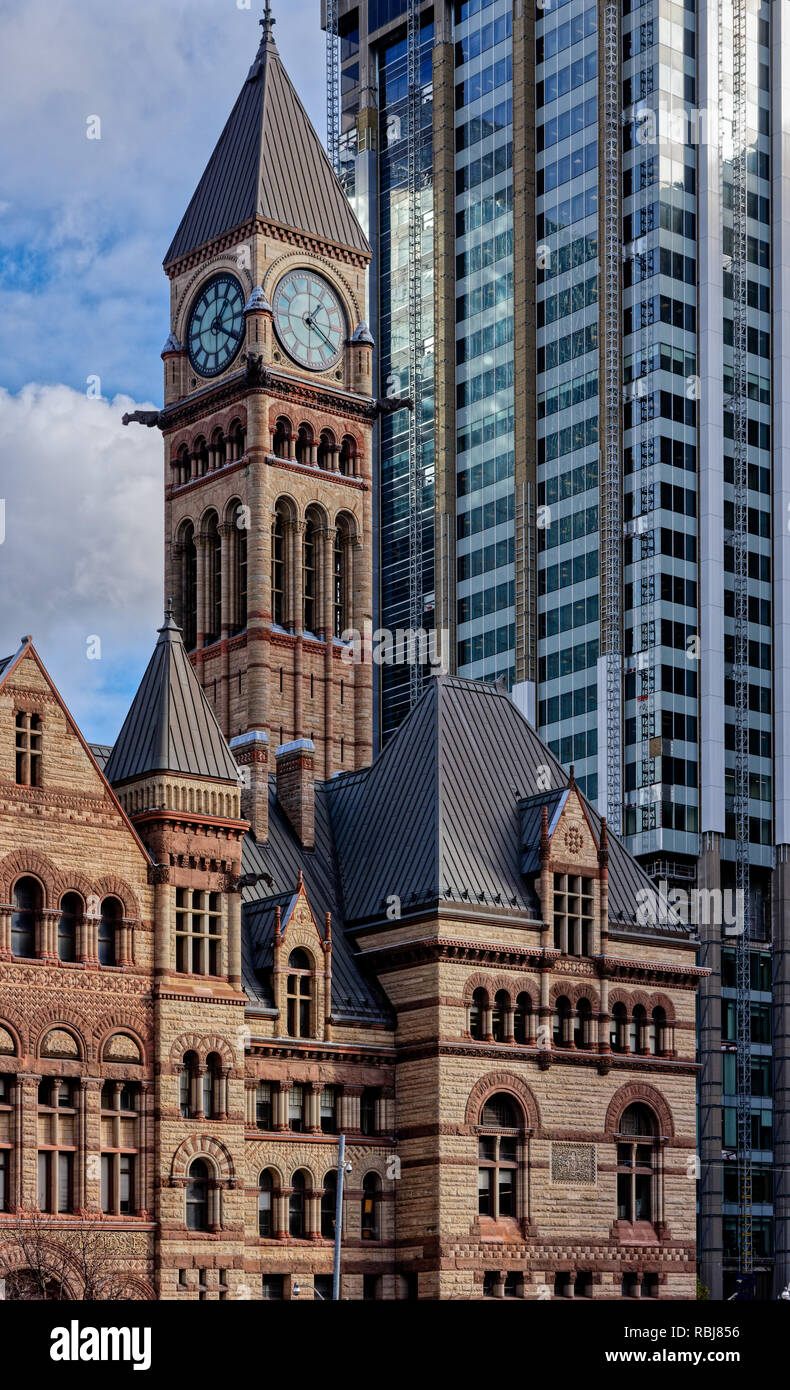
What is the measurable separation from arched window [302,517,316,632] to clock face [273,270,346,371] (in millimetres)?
6659

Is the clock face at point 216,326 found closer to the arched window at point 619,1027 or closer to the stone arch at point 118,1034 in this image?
the arched window at point 619,1027

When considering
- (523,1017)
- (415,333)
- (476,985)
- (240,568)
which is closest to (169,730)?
(476,985)

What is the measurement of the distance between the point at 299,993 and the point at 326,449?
98.6ft

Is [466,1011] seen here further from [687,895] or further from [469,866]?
[687,895]

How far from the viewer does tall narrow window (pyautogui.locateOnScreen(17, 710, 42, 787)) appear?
2623 inches

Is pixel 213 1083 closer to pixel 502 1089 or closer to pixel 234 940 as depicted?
pixel 234 940

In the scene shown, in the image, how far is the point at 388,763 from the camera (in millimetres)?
81875

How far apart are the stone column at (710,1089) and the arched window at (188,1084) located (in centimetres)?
6091

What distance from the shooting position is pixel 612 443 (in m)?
138

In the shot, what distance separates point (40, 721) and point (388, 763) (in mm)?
17836

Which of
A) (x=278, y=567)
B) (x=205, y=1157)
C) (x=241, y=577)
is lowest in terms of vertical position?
(x=205, y=1157)
